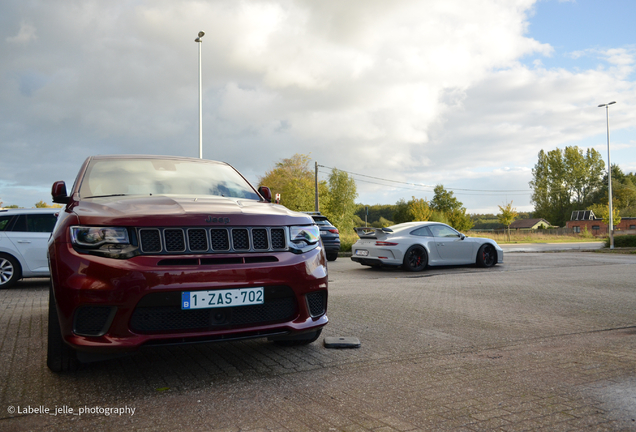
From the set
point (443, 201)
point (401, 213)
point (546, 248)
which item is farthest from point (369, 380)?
point (401, 213)

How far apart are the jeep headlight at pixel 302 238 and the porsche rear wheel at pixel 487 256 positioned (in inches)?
413

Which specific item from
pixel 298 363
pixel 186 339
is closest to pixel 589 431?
pixel 298 363

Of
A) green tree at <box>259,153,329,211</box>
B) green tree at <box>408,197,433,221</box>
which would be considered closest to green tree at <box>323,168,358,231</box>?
green tree at <box>408,197,433,221</box>

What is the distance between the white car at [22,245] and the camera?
905cm

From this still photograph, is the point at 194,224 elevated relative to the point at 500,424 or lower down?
elevated

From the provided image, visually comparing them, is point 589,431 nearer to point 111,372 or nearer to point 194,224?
point 194,224

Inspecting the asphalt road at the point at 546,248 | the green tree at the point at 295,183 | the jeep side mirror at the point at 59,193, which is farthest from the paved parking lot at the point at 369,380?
the green tree at the point at 295,183

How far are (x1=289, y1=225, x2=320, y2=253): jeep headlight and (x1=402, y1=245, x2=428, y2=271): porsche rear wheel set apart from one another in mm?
8589

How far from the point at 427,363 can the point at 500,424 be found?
3.91ft

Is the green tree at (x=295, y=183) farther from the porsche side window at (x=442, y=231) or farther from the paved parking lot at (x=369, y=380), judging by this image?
the paved parking lot at (x=369, y=380)

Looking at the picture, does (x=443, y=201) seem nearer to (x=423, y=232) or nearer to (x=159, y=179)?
(x=423, y=232)

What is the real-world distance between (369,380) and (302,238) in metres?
1.15

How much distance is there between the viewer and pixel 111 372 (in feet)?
11.7

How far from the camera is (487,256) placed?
44.1 feet
